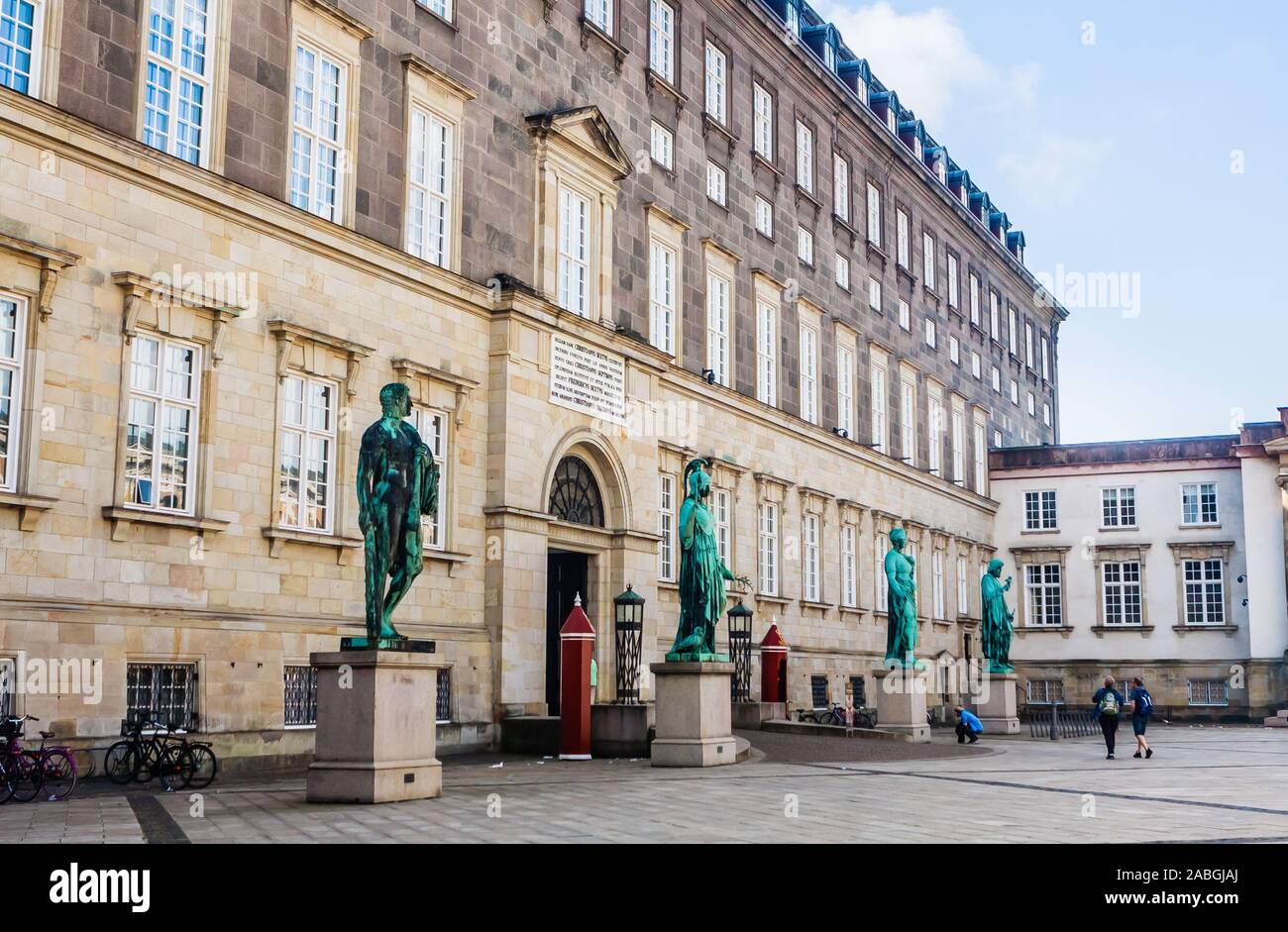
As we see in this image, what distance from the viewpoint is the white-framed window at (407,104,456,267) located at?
2611 cm

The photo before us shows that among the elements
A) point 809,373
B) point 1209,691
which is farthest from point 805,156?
point 1209,691

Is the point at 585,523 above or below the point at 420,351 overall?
below

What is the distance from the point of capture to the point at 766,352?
40.9m

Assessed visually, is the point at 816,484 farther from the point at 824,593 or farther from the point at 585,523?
the point at 585,523

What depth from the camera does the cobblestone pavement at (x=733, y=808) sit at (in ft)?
42.4

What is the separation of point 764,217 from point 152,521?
2512 cm

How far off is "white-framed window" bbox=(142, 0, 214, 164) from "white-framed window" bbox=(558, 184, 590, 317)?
981 cm

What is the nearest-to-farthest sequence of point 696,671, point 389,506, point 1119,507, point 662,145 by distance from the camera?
point 389,506
point 696,671
point 662,145
point 1119,507

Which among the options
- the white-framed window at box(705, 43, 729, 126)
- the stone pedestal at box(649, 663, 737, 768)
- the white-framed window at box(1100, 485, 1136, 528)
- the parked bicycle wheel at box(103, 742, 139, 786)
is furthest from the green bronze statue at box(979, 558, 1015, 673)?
the parked bicycle wheel at box(103, 742, 139, 786)

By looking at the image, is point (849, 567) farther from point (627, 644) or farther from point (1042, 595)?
point (1042, 595)

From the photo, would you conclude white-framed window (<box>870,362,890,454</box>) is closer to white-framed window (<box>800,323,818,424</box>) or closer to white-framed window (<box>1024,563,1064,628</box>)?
white-framed window (<box>800,323,818,424</box>)

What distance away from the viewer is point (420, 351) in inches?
1019
